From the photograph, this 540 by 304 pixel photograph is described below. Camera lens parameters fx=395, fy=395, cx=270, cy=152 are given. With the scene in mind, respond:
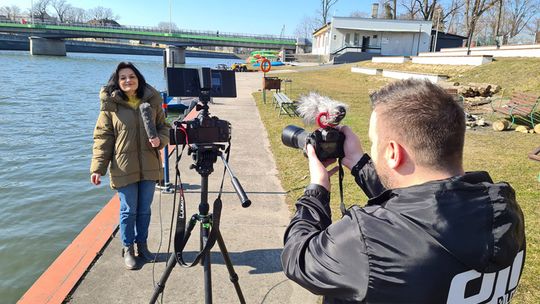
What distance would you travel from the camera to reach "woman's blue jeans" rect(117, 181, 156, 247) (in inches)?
136

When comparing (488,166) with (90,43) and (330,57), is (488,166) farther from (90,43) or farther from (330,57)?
(90,43)

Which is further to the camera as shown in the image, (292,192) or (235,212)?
(292,192)

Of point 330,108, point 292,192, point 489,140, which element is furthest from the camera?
point 489,140

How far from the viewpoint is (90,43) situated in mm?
85812

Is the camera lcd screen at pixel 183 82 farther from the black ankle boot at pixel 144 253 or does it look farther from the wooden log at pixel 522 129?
the wooden log at pixel 522 129

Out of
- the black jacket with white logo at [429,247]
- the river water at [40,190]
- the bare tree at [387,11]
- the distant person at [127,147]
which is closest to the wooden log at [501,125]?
the river water at [40,190]

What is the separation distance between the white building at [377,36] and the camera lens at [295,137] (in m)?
46.6

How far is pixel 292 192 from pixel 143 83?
2592 mm

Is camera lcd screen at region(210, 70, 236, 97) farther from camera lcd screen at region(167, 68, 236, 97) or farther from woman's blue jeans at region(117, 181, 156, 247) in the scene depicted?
woman's blue jeans at region(117, 181, 156, 247)

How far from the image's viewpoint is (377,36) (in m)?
49.4

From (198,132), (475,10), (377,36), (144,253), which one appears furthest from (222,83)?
(377,36)

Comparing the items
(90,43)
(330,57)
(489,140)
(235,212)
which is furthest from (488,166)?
(90,43)

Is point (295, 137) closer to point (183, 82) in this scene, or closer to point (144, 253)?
point (183, 82)

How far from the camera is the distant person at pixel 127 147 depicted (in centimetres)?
337
